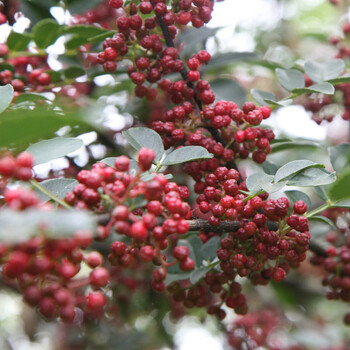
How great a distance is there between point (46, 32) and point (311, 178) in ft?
3.25

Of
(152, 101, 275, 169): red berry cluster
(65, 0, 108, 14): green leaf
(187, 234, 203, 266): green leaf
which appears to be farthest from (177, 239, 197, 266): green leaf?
(65, 0, 108, 14): green leaf

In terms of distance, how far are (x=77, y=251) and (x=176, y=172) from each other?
A: 1280mm

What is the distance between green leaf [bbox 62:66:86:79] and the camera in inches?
63.2

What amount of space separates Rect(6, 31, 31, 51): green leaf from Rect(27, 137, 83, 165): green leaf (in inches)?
28.6

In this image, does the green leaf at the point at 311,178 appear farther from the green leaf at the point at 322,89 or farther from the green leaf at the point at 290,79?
the green leaf at the point at 290,79

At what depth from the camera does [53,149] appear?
93 cm

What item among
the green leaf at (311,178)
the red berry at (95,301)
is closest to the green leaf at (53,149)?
the red berry at (95,301)

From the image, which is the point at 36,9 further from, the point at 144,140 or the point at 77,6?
the point at 144,140

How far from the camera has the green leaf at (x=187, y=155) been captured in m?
1.05

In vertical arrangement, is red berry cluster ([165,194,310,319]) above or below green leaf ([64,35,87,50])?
below

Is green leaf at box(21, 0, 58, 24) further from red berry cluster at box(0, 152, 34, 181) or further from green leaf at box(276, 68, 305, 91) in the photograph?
red berry cluster at box(0, 152, 34, 181)

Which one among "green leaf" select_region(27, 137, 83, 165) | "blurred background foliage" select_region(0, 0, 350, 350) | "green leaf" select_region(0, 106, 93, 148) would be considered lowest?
"blurred background foliage" select_region(0, 0, 350, 350)

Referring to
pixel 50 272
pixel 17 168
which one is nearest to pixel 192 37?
pixel 17 168

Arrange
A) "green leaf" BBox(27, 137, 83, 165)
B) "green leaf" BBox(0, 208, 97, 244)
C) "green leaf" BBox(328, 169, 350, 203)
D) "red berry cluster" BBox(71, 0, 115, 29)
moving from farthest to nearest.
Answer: "red berry cluster" BBox(71, 0, 115, 29) < "green leaf" BBox(328, 169, 350, 203) < "green leaf" BBox(27, 137, 83, 165) < "green leaf" BBox(0, 208, 97, 244)
